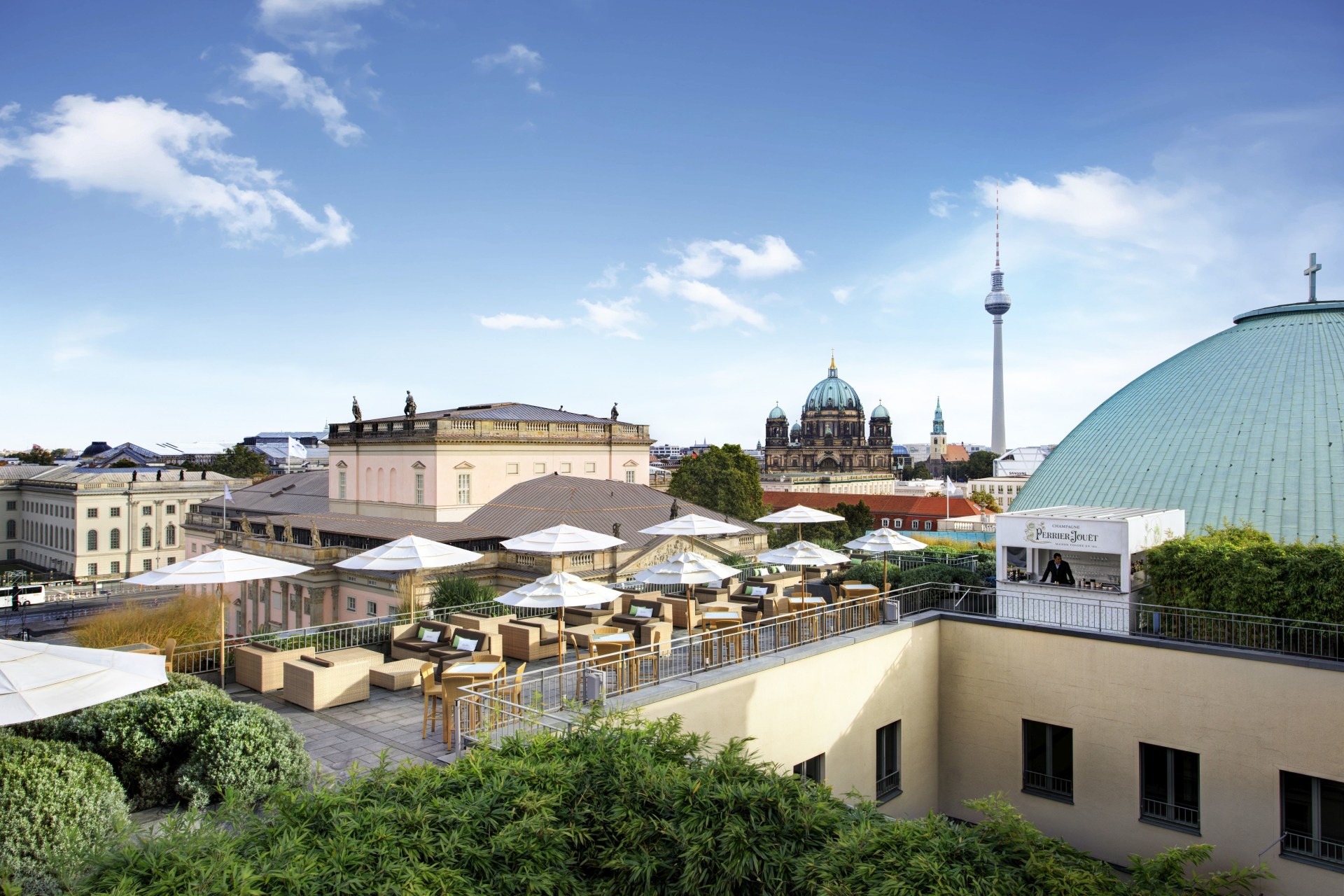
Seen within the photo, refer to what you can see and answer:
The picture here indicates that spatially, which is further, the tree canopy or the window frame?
the tree canopy

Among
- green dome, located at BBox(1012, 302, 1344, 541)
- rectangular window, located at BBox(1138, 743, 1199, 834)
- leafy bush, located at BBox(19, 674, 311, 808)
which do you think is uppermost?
green dome, located at BBox(1012, 302, 1344, 541)

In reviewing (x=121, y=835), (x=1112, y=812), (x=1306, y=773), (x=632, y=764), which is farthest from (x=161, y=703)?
(x=1306, y=773)

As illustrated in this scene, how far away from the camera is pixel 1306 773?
42.5 ft

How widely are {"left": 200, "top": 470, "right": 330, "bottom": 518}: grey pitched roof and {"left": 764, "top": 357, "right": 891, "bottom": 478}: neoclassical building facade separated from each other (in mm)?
123987

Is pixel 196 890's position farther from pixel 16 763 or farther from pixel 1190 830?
pixel 1190 830

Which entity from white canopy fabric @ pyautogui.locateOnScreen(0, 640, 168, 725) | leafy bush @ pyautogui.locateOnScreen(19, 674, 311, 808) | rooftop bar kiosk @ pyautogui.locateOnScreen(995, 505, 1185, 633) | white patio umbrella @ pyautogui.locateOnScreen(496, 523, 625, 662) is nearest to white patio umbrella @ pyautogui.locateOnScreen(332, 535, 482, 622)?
white patio umbrella @ pyautogui.locateOnScreen(496, 523, 625, 662)

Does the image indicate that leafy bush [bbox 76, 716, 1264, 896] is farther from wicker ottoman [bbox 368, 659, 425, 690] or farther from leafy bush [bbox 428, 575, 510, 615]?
leafy bush [bbox 428, 575, 510, 615]

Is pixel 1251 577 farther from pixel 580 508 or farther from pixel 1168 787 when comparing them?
pixel 580 508

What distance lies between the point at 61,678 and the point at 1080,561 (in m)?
17.8

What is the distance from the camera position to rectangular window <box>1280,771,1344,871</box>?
12.9 m

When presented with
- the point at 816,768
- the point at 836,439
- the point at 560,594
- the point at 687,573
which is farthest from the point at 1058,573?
the point at 836,439

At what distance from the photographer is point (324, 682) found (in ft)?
41.3

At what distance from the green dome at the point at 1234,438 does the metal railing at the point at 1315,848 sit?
24.2ft

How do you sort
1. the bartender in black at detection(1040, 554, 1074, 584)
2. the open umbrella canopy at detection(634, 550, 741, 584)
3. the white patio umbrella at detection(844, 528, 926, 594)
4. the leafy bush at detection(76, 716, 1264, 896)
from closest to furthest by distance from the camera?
the leafy bush at detection(76, 716, 1264, 896), the open umbrella canopy at detection(634, 550, 741, 584), the bartender in black at detection(1040, 554, 1074, 584), the white patio umbrella at detection(844, 528, 926, 594)
